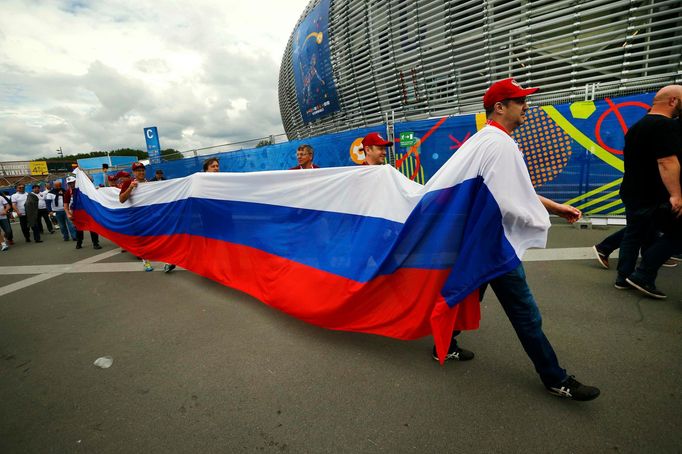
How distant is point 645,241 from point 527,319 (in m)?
2.69

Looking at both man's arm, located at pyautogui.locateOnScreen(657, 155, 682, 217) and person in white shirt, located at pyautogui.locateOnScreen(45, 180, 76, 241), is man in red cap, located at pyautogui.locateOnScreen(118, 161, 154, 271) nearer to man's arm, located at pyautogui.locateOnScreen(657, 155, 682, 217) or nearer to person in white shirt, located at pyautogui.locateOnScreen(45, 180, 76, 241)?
person in white shirt, located at pyautogui.locateOnScreen(45, 180, 76, 241)

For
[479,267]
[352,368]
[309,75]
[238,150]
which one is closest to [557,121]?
[479,267]

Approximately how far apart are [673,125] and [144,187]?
6.90m

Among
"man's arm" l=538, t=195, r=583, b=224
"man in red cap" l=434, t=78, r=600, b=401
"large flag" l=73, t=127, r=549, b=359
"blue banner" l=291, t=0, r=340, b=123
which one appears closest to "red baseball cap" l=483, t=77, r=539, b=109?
"man in red cap" l=434, t=78, r=600, b=401

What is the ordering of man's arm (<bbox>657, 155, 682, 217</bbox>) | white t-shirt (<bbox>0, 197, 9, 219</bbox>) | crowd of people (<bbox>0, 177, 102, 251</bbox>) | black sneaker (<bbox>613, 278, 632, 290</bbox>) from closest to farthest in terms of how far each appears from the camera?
1. man's arm (<bbox>657, 155, 682, 217</bbox>)
2. black sneaker (<bbox>613, 278, 632, 290</bbox>)
3. white t-shirt (<bbox>0, 197, 9, 219</bbox>)
4. crowd of people (<bbox>0, 177, 102, 251</bbox>)

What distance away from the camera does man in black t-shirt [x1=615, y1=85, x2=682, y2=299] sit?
2.82 m

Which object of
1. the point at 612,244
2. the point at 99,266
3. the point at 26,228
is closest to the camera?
the point at 612,244

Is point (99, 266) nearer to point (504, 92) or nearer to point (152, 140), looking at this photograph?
point (504, 92)

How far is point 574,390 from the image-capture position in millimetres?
1893

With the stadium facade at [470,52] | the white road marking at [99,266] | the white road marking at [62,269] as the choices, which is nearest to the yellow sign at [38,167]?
the stadium facade at [470,52]

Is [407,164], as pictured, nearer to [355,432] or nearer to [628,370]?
[628,370]

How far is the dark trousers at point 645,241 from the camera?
3.02 meters

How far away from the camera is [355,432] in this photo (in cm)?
181

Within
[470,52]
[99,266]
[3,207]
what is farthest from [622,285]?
[3,207]
